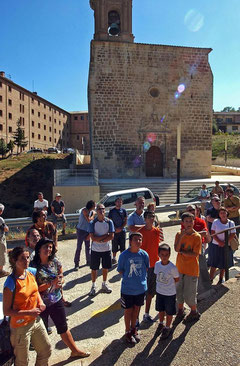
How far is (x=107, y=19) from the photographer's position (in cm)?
2081

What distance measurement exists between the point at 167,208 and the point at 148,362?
25.2 ft

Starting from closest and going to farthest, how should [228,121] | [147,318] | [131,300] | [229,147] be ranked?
[131,300], [147,318], [229,147], [228,121]

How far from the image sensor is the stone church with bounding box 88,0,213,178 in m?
20.5

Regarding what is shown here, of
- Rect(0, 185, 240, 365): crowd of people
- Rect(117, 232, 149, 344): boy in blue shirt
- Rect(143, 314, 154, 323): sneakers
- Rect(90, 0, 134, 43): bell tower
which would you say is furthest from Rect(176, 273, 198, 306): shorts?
Rect(90, 0, 134, 43): bell tower

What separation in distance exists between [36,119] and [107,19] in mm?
36731

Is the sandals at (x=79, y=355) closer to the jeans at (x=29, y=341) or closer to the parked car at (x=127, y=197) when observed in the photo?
the jeans at (x=29, y=341)

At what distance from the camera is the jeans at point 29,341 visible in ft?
8.95

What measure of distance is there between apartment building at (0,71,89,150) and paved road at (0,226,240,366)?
3426cm

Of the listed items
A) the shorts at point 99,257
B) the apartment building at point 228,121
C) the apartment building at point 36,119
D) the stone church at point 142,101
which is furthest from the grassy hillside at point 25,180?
the apartment building at point 228,121

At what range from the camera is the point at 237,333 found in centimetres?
357

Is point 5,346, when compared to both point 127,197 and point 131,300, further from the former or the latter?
point 127,197

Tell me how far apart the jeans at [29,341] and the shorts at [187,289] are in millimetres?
2011

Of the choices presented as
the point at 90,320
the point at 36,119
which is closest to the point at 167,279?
the point at 90,320

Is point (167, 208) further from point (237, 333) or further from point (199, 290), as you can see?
point (237, 333)
